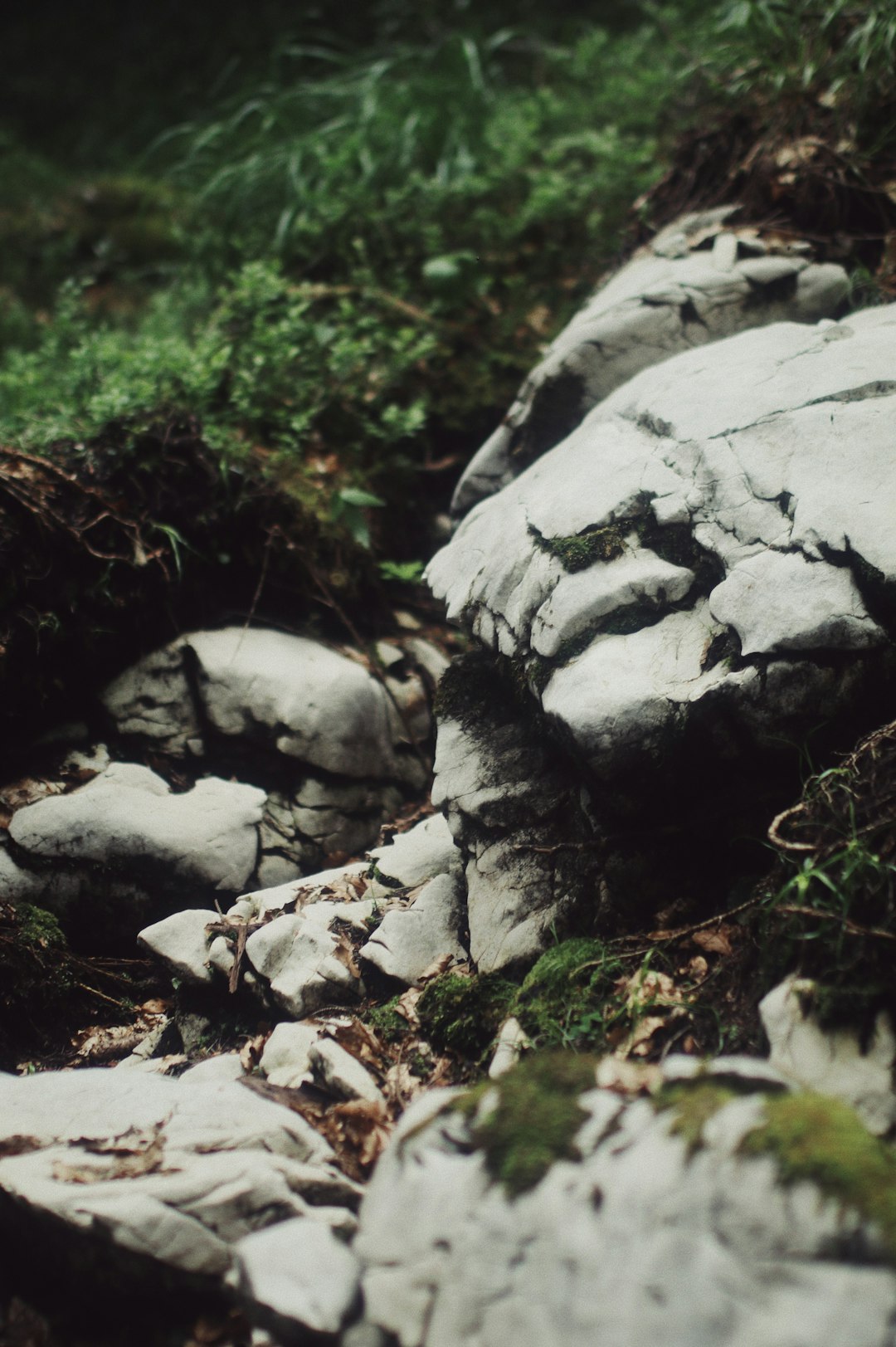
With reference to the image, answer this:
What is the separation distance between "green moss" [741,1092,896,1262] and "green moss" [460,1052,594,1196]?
1.24ft

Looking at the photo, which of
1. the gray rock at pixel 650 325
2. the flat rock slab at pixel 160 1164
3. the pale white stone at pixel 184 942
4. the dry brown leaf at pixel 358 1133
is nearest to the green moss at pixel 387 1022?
the dry brown leaf at pixel 358 1133

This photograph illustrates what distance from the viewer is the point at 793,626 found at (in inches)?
86.7

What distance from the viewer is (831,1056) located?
5.88 ft

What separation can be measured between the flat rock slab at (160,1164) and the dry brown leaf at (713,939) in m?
1.14

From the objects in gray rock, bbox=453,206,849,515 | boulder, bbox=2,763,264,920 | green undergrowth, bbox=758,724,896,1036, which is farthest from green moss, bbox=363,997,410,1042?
gray rock, bbox=453,206,849,515

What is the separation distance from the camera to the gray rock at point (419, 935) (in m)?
2.65

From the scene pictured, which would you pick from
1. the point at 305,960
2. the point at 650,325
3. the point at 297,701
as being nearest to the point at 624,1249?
the point at 305,960

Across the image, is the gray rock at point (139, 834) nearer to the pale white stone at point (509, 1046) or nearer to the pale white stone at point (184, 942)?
the pale white stone at point (184, 942)

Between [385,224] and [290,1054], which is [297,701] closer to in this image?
[290,1054]

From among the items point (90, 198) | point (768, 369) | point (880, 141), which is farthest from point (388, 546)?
point (90, 198)

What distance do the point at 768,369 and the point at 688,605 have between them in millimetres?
1111

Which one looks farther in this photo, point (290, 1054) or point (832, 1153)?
point (290, 1054)

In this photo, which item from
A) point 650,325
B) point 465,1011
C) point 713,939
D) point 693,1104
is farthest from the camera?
point 650,325

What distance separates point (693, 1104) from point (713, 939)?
705 millimetres
